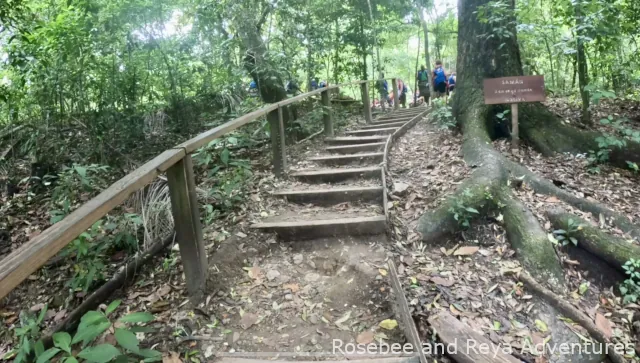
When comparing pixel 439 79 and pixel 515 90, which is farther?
pixel 439 79

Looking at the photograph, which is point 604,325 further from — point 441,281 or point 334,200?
point 334,200

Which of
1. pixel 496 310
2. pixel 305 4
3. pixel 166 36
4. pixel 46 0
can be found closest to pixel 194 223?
pixel 496 310

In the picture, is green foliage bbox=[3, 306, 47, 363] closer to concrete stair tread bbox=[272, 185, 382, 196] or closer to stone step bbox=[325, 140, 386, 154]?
concrete stair tread bbox=[272, 185, 382, 196]

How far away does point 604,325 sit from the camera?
3010 mm

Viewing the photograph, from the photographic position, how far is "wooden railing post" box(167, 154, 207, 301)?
2.76m

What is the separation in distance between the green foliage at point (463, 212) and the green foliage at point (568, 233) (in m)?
0.76

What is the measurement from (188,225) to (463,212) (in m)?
2.54

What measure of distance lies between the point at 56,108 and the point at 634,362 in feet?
26.7

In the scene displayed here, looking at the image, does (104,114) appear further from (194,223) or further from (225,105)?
(194,223)

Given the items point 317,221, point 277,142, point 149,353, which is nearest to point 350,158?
point 277,142

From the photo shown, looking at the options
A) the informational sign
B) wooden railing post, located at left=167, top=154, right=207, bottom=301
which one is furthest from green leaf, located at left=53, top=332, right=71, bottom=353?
the informational sign

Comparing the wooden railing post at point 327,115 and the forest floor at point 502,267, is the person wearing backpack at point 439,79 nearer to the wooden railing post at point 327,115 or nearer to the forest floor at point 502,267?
the wooden railing post at point 327,115

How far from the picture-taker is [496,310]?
294cm

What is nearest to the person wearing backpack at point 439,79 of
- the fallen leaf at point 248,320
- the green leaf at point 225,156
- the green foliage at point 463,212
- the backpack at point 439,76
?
the backpack at point 439,76
